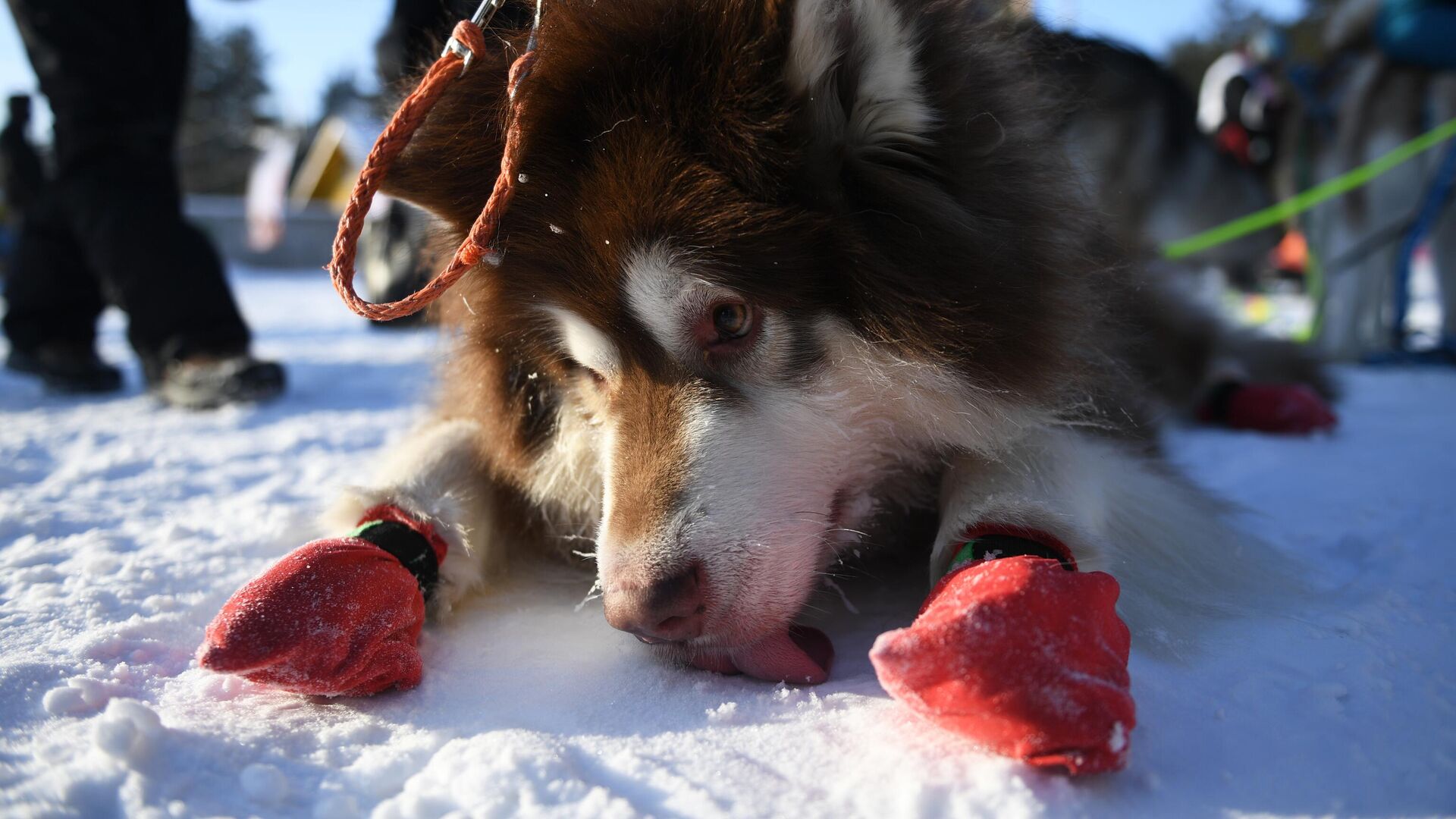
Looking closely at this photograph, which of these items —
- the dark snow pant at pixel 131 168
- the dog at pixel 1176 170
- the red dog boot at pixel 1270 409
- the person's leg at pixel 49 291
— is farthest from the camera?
the dog at pixel 1176 170

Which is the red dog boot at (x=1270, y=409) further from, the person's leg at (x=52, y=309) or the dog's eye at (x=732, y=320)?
the person's leg at (x=52, y=309)

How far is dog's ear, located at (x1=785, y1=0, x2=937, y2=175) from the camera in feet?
5.03

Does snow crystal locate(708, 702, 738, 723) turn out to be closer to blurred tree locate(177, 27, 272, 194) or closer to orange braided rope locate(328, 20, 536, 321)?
orange braided rope locate(328, 20, 536, 321)

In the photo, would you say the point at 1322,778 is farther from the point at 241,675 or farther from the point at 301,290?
the point at 301,290

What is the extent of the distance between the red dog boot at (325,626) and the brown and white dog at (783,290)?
292 mm

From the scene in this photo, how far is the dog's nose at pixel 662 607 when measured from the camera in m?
1.40

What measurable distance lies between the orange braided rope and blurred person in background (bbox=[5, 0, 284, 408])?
2742mm

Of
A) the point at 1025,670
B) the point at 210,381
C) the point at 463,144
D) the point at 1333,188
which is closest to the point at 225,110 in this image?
the point at 210,381

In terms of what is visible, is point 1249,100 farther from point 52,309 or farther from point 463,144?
point 52,309

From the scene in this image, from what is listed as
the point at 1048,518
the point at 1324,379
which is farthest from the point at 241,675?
the point at 1324,379

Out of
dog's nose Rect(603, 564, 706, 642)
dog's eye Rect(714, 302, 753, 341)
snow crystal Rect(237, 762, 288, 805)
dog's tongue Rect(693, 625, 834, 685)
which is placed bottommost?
dog's tongue Rect(693, 625, 834, 685)

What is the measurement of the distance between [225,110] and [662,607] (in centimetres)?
6061

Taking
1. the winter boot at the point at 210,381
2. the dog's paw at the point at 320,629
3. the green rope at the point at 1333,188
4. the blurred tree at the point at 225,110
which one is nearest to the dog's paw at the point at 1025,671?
the dog's paw at the point at 320,629

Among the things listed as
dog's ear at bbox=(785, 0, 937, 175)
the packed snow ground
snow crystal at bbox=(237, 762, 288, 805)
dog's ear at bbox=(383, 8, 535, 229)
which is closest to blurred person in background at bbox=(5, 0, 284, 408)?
the packed snow ground
